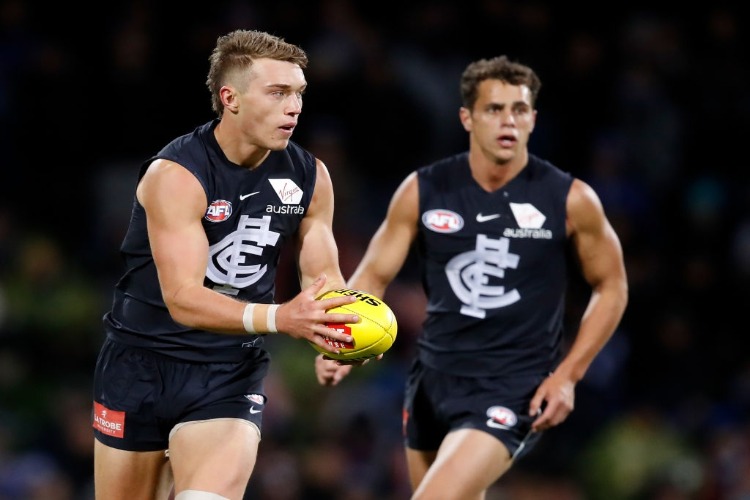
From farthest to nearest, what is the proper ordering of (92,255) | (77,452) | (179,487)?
(92,255)
(77,452)
(179,487)

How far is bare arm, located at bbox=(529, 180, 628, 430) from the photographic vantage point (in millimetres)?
6086

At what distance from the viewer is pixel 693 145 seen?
37.6 feet

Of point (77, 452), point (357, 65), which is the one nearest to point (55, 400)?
point (77, 452)

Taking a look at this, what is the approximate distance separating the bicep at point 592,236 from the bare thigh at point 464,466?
1.03 meters

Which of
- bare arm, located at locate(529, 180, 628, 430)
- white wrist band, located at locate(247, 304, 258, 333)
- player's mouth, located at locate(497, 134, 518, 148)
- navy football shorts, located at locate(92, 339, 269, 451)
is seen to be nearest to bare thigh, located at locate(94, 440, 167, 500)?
navy football shorts, located at locate(92, 339, 269, 451)

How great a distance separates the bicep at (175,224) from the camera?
4.79 metres

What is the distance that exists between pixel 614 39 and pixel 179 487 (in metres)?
8.26

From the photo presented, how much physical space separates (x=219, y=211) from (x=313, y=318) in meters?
0.77

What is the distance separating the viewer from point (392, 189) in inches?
426

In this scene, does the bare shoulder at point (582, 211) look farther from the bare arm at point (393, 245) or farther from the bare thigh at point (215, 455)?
the bare thigh at point (215, 455)

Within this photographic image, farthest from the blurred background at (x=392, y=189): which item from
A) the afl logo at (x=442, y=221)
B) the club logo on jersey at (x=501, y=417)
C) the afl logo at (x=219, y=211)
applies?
the afl logo at (x=219, y=211)

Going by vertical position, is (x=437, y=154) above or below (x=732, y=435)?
above

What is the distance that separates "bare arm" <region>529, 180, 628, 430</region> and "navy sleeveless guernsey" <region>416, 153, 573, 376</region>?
76 mm

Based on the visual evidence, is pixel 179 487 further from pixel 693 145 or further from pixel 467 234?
pixel 693 145
